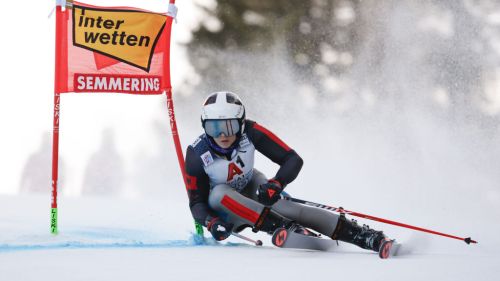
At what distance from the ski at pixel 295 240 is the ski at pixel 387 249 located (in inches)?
20.3

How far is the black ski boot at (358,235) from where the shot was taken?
4652 millimetres

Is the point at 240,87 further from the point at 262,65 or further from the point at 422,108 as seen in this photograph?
the point at 422,108

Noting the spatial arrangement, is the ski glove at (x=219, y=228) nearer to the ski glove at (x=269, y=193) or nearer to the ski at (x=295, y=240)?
the ski glove at (x=269, y=193)

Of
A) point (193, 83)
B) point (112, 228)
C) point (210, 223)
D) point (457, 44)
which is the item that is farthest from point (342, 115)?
point (210, 223)

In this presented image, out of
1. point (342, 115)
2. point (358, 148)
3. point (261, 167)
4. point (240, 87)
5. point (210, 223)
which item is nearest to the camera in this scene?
point (210, 223)

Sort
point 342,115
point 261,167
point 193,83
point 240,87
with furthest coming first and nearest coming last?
point 193,83, point 240,87, point 342,115, point 261,167

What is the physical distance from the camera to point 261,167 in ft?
38.5

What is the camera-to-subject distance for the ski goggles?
505cm

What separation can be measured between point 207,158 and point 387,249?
160 cm

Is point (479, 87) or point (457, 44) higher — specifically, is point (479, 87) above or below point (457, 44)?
below

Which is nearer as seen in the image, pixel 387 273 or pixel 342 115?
pixel 387 273

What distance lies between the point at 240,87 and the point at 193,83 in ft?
10.1

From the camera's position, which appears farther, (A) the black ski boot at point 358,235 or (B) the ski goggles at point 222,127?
(B) the ski goggles at point 222,127

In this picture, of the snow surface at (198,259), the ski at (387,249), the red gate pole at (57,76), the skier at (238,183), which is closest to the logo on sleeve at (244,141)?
the skier at (238,183)
